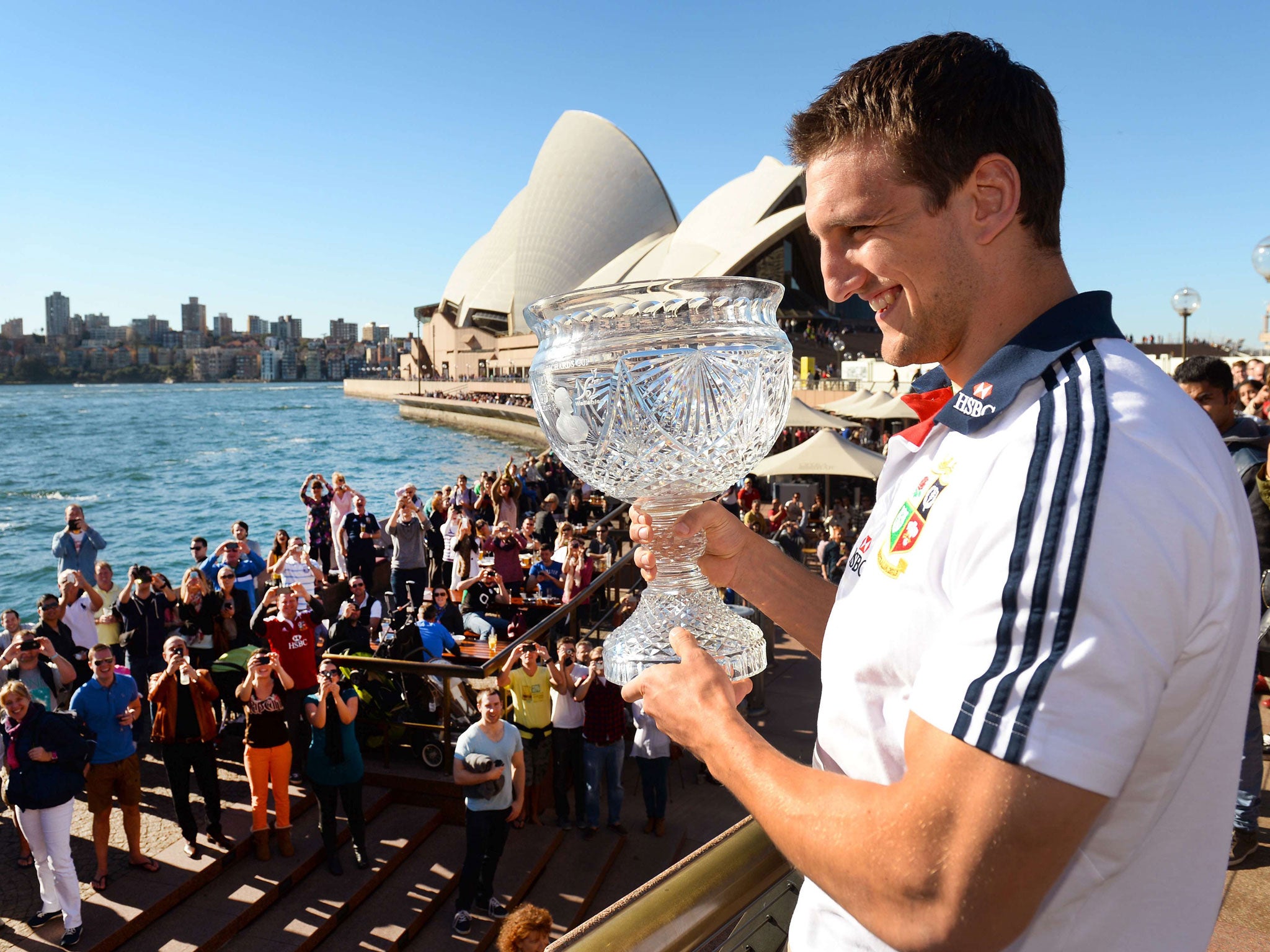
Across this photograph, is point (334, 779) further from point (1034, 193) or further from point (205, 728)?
point (1034, 193)

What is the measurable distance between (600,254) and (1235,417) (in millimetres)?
47625

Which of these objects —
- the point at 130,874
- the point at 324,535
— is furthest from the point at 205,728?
the point at 324,535

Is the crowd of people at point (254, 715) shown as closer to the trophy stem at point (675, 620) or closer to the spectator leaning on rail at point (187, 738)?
the spectator leaning on rail at point (187, 738)

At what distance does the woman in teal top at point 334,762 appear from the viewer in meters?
4.63

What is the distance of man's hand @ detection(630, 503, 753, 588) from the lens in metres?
1.14

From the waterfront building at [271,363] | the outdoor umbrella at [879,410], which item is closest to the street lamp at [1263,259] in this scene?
the outdoor umbrella at [879,410]

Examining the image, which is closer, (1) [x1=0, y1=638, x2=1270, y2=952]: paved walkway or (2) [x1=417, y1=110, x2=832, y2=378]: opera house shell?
(1) [x1=0, y1=638, x2=1270, y2=952]: paved walkway

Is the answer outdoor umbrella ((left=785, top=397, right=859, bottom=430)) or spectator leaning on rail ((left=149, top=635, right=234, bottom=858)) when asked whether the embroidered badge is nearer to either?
spectator leaning on rail ((left=149, top=635, right=234, bottom=858))

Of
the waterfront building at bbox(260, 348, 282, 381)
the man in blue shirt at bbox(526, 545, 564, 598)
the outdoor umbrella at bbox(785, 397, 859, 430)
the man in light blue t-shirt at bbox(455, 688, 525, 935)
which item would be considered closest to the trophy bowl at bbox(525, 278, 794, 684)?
the man in light blue t-shirt at bbox(455, 688, 525, 935)

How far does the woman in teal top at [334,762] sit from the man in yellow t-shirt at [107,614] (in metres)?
1.85

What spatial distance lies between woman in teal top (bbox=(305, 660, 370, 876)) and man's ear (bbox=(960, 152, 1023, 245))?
14.8 ft

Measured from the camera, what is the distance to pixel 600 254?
48.8 metres

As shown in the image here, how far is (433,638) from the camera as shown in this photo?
5.72m

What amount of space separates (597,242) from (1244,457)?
48.0 m
